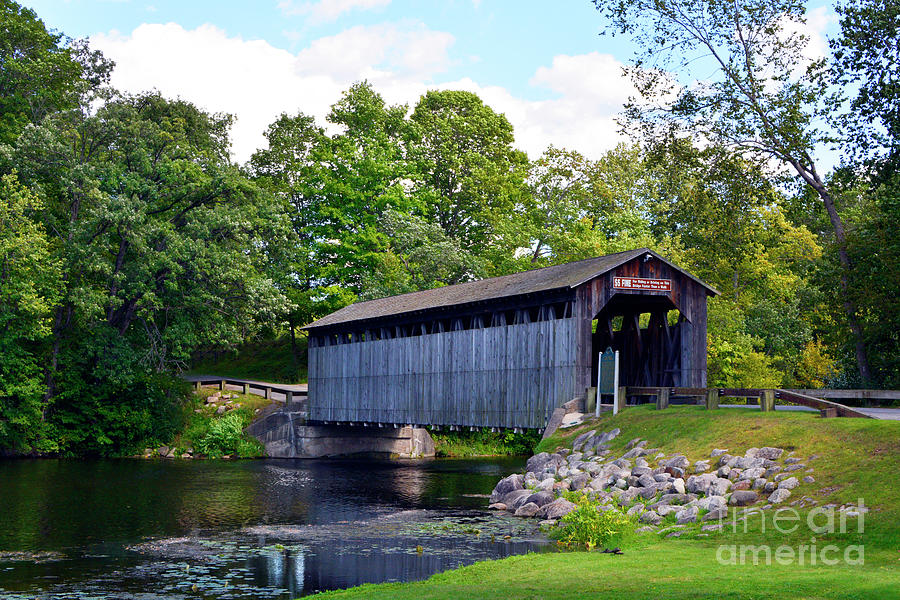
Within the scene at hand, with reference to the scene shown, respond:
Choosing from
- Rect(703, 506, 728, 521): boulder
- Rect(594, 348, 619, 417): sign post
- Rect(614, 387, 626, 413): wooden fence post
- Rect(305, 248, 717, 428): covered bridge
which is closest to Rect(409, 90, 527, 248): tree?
Rect(305, 248, 717, 428): covered bridge

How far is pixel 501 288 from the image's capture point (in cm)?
3212

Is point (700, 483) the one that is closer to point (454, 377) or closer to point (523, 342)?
point (523, 342)

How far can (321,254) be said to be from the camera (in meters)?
58.3

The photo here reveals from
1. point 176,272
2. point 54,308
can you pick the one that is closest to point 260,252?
point 176,272

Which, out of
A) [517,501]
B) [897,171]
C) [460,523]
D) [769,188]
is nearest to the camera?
[460,523]

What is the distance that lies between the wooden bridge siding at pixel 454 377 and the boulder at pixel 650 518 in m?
10.2

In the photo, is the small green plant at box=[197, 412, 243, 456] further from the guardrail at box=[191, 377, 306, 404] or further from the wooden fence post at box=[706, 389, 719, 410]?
the wooden fence post at box=[706, 389, 719, 410]

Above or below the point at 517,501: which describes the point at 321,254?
above

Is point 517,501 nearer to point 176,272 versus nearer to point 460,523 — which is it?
point 460,523

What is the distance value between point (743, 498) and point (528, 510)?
558 cm

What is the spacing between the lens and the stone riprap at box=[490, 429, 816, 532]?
17422 mm

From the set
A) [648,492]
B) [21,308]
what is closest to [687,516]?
[648,492]

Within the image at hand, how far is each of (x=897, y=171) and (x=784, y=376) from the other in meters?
15.9

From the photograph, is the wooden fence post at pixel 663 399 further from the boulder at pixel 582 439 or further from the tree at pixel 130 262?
the tree at pixel 130 262
